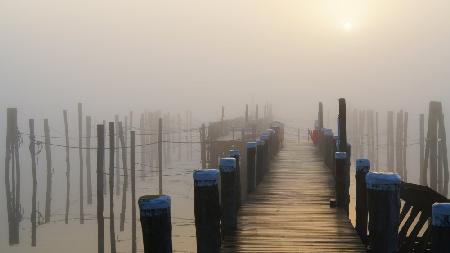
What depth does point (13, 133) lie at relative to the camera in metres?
24.2

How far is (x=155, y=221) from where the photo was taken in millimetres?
4742

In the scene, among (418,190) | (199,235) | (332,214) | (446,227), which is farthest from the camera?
(418,190)

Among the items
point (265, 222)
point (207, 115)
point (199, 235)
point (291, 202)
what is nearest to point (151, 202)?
point (199, 235)

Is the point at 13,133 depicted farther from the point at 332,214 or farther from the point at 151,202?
the point at 151,202

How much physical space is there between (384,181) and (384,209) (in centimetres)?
34

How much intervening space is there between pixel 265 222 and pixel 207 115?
525 ft

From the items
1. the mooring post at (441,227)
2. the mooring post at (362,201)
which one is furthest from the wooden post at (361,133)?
the mooring post at (441,227)

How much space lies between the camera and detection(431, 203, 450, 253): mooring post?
4.23 meters

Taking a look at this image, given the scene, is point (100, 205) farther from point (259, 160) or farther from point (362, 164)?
point (362, 164)

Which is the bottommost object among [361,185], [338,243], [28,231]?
[28,231]

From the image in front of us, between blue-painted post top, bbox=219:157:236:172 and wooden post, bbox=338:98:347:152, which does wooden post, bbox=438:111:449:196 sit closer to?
wooden post, bbox=338:98:347:152

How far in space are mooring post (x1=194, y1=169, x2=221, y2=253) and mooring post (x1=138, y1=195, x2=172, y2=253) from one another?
58.6 inches

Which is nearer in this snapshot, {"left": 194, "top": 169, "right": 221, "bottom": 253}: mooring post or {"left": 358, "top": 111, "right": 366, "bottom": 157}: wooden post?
{"left": 194, "top": 169, "right": 221, "bottom": 253}: mooring post

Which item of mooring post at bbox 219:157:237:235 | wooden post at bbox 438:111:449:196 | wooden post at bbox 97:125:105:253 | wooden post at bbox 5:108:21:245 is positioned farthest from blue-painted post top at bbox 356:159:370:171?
wooden post at bbox 5:108:21:245
